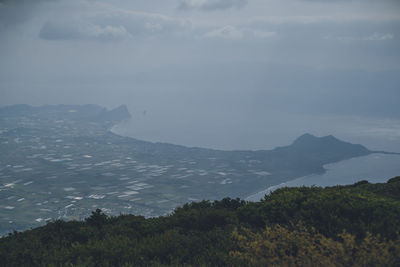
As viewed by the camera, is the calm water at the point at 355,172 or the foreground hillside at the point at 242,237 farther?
the calm water at the point at 355,172

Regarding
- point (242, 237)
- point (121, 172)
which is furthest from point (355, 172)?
point (242, 237)

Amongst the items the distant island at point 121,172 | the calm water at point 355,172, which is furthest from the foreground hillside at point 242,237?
the calm water at point 355,172

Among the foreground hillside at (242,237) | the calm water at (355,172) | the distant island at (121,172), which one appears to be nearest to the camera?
the foreground hillside at (242,237)

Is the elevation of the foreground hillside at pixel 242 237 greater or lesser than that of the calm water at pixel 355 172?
greater

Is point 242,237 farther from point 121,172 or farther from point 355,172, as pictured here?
point 355,172

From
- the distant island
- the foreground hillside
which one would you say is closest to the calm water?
the distant island

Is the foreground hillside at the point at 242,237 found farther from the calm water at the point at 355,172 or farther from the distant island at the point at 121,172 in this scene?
the calm water at the point at 355,172
